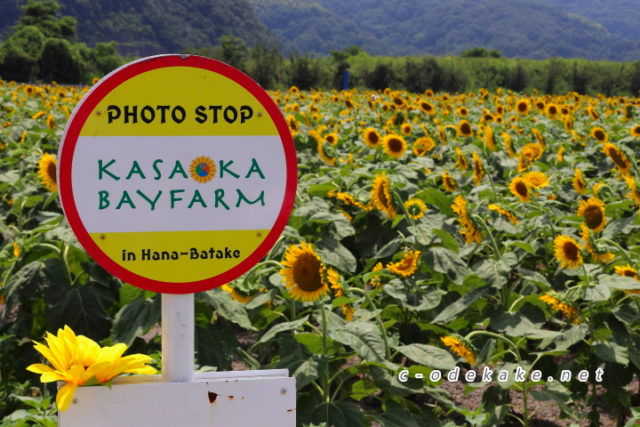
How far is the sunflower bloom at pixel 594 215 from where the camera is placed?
302 centimetres

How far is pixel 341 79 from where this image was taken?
23844mm

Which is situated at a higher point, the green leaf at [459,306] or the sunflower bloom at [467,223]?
the sunflower bloom at [467,223]

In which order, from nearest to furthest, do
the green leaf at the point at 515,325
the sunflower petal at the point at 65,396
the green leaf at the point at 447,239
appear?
the sunflower petal at the point at 65,396 → the green leaf at the point at 515,325 → the green leaf at the point at 447,239

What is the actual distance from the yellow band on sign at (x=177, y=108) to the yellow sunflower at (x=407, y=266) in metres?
1.36

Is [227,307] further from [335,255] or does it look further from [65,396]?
[65,396]

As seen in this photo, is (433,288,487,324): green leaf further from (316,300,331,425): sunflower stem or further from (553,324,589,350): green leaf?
(316,300,331,425): sunflower stem

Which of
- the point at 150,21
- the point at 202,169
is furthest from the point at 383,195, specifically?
the point at 150,21

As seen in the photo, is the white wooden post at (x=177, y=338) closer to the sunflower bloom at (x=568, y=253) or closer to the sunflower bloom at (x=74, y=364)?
the sunflower bloom at (x=74, y=364)

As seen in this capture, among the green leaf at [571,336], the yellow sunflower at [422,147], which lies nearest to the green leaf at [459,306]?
the green leaf at [571,336]

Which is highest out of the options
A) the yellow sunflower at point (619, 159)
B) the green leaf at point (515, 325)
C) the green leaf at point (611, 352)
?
the yellow sunflower at point (619, 159)

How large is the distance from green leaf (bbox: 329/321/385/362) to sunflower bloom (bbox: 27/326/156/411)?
0.80 meters

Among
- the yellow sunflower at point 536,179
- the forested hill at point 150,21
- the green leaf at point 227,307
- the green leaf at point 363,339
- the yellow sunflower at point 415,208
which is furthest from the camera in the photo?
the forested hill at point 150,21

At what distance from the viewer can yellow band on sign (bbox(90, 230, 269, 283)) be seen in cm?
118

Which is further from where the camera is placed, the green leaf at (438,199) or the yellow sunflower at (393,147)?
the yellow sunflower at (393,147)
